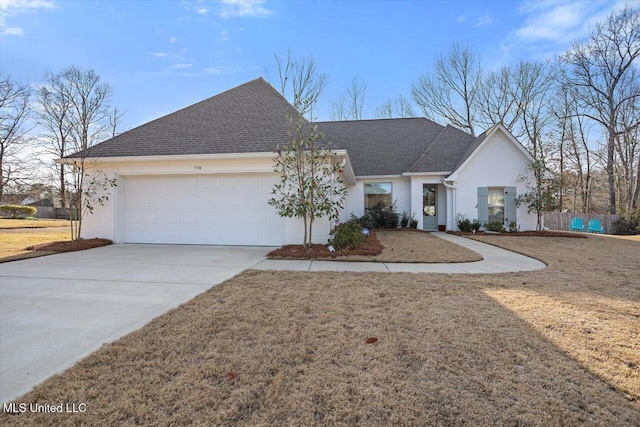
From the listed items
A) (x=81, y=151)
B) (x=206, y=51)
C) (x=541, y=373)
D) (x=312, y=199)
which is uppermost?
(x=206, y=51)

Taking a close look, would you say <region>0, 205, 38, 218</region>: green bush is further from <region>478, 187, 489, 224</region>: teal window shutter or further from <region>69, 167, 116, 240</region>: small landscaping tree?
<region>478, 187, 489, 224</region>: teal window shutter

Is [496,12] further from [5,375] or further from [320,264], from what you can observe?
[5,375]

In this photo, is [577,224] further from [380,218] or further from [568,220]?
[380,218]

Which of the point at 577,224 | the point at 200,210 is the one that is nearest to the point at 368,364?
the point at 200,210

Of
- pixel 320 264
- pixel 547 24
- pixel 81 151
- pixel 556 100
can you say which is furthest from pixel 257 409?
pixel 556 100

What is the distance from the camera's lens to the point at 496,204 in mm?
13508

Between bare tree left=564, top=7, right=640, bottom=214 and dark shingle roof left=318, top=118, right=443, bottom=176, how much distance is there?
12.0 metres

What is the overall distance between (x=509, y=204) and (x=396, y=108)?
1757cm

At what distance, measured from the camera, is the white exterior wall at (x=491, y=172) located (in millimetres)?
13242

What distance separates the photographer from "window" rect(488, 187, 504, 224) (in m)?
13.5

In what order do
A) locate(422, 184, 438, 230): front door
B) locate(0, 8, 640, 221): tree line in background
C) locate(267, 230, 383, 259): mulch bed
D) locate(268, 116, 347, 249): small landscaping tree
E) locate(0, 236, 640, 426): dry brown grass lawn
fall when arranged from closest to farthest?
locate(0, 236, 640, 426): dry brown grass lawn → locate(267, 230, 383, 259): mulch bed → locate(268, 116, 347, 249): small landscaping tree → locate(422, 184, 438, 230): front door → locate(0, 8, 640, 221): tree line in background

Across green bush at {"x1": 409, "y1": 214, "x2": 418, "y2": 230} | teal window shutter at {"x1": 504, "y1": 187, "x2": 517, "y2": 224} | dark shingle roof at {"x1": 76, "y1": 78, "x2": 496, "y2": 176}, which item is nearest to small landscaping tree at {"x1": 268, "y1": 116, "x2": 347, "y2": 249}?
dark shingle roof at {"x1": 76, "y1": 78, "x2": 496, "y2": 176}

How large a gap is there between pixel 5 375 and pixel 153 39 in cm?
1357

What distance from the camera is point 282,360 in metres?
2.49
